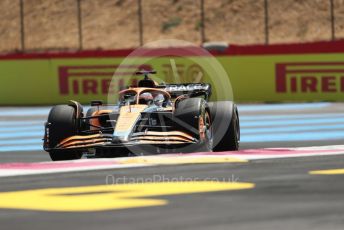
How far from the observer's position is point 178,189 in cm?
711

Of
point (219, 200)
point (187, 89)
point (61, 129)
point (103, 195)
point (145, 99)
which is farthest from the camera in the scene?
point (187, 89)

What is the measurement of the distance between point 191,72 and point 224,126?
14349 millimetres

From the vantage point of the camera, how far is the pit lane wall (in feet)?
84.6

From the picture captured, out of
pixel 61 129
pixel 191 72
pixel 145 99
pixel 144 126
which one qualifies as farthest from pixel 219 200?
pixel 191 72

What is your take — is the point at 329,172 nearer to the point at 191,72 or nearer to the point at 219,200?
the point at 219,200

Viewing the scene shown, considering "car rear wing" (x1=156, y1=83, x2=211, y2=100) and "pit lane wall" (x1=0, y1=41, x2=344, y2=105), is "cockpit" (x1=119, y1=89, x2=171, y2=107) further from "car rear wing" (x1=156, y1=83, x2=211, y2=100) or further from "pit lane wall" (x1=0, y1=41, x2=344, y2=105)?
"pit lane wall" (x1=0, y1=41, x2=344, y2=105)

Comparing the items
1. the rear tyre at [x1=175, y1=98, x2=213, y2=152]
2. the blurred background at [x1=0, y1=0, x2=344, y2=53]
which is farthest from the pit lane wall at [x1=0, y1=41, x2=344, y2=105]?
the rear tyre at [x1=175, y1=98, x2=213, y2=152]

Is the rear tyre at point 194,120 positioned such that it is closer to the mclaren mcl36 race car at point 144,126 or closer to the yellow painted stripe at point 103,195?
the mclaren mcl36 race car at point 144,126

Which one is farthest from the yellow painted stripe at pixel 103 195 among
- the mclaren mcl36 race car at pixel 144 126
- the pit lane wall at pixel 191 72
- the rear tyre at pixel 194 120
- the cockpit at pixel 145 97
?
the pit lane wall at pixel 191 72

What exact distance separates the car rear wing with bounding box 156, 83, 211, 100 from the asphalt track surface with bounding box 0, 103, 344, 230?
380 centimetres

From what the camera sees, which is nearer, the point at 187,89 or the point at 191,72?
the point at 187,89

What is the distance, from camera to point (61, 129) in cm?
1163

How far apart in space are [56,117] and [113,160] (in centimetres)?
274

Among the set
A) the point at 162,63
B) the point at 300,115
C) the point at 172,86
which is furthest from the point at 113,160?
the point at 162,63
